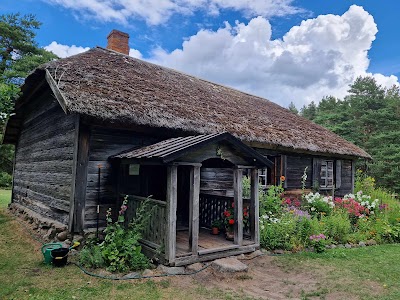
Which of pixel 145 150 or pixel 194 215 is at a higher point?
pixel 145 150

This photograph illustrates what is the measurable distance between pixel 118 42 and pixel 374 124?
26763 millimetres

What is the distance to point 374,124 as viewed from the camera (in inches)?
1169

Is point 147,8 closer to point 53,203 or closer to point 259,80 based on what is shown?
point 53,203

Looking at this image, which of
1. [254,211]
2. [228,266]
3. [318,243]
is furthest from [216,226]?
[318,243]

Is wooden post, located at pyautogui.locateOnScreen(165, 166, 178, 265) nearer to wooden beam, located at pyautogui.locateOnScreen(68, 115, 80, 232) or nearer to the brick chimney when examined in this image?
wooden beam, located at pyautogui.locateOnScreen(68, 115, 80, 232)

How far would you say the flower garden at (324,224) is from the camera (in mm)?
7246

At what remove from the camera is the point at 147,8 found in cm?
1149

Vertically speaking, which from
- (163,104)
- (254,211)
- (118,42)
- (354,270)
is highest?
(118,42)

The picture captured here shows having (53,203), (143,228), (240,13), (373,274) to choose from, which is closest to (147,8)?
(240,13)

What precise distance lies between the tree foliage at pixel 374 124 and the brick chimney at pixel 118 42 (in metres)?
22.5

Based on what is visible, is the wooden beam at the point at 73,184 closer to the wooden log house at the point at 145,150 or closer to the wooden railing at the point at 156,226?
the wooden log house at the point at 145,150

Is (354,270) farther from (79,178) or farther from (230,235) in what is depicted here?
(79,178)

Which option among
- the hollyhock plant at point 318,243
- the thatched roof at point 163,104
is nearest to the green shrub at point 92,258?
the thatched roof at point 163,104

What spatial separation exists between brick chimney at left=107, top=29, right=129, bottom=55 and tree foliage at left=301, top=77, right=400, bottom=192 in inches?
887
